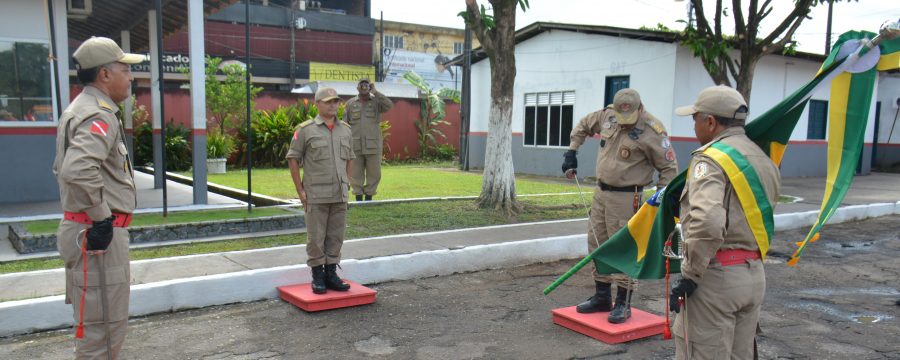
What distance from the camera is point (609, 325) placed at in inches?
199

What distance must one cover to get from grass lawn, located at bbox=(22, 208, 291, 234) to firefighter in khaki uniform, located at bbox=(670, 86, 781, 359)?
651 cm

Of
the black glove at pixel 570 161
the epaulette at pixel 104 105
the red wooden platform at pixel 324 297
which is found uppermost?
the epaulette at pixel 104 105

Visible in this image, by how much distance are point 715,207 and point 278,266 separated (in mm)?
4572

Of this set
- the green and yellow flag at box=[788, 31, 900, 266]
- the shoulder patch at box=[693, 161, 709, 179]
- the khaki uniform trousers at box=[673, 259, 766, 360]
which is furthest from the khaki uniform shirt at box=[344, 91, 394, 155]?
the khaki uniform trousers at box=[673, 259, 766, 360]

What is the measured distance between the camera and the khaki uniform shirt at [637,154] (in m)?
5.11

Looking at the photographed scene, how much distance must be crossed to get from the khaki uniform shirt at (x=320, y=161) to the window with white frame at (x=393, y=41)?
142 feet

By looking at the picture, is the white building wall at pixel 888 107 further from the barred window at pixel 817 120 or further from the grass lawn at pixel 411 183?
the grass lawn at pixel 411 183

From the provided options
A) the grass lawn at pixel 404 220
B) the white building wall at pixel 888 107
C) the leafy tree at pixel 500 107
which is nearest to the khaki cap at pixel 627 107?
the grass lawn at pixel 404 220

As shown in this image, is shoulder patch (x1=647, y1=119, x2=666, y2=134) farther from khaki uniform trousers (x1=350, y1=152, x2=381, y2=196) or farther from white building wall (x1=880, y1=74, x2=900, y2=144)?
white building wall (x1=880, y1=74, x2=900, y2=144)

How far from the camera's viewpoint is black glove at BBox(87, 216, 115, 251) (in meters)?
3.25

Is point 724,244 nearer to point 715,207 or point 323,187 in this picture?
point 715,207

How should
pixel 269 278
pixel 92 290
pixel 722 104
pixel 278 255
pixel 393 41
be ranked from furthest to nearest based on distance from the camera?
pixel 393 41, pixel 278 255, pixel 269 278, pixel 92 290, pixel 722 104

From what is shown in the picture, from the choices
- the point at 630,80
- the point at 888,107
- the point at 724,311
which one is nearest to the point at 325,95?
the point at 724,311

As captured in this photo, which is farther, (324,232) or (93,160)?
(324,232)
